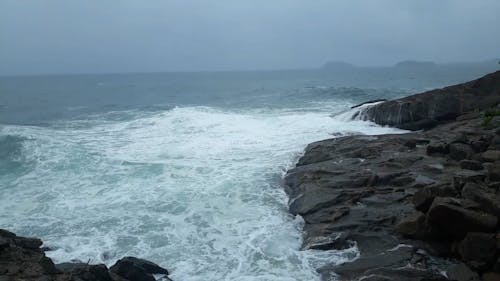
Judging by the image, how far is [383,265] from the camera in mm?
8336

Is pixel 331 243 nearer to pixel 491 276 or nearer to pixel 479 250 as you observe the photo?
pixel 479 250

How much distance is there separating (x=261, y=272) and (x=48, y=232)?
19.3ft

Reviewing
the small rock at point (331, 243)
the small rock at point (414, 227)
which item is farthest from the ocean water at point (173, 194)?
the small rock at point (414, 227)

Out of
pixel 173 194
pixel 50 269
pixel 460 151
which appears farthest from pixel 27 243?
pixel 460 151

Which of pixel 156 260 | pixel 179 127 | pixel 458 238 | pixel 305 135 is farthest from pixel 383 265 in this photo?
pixel 179 127

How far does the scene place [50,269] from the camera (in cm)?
741

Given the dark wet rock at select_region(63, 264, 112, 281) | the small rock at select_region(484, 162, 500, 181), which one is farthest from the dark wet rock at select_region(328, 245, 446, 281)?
the dark wet rock at select_region(63, 264, 112, 281)

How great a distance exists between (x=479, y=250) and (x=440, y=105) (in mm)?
12635

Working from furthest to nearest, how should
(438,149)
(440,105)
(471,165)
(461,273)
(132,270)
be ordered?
(440,105)
(438,149)
(471,165)
(132,270)
(461,273)

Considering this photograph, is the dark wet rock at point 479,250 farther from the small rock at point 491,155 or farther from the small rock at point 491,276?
the small rock at point 491,155

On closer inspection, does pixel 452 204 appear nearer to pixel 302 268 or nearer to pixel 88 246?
pixel 302 268

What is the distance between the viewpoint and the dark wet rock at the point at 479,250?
7.63m

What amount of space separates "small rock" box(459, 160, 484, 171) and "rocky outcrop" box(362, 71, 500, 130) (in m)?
7.26

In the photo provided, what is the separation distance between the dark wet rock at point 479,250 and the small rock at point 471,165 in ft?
13.3
